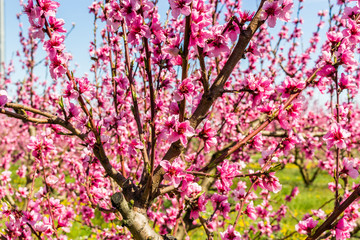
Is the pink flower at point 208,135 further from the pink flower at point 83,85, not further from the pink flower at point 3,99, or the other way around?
the pink flower at point 3,99

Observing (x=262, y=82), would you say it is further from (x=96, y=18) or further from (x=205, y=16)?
(x=96, y=18)

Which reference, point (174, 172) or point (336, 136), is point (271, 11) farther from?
point (174, 172)

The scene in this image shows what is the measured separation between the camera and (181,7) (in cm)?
118

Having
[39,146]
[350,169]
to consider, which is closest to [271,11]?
[350,169]

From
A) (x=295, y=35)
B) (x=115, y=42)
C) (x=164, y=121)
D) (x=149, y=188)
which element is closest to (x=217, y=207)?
(x=149, y=188)

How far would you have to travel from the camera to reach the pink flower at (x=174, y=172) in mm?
1395

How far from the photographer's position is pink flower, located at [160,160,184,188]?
4.58 feet

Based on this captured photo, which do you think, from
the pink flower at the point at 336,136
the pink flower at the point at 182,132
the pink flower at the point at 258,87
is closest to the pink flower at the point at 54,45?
the pink flower at the point at 182,132

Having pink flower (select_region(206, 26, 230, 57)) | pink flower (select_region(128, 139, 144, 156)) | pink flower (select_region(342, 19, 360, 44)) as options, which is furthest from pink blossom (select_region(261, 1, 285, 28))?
pink flower (select_region(128, 139, 144, 156))

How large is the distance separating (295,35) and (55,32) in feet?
18.6

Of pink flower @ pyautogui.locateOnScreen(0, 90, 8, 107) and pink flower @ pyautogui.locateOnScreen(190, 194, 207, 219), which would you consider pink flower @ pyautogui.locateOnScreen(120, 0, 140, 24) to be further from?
pink flower @ pyautogui.locateOnScreen(190, 194, 207, 219)

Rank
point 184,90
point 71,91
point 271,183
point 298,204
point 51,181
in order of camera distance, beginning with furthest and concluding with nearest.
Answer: point 298,204
point 51,181
point 271,183
point 71,91
point 184,90

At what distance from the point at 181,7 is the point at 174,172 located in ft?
2.77

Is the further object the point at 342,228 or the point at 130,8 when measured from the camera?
the point at 342,228
